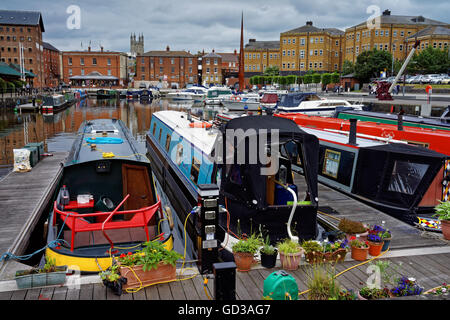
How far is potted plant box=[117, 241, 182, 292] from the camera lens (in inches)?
222

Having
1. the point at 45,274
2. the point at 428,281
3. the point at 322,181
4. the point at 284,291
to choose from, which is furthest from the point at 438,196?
the point at 45,274

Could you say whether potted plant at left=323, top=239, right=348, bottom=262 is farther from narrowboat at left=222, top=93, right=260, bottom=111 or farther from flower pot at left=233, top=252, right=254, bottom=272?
narrowboat at left=222, top=93, right=260, bottom=111

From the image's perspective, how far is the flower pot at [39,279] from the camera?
560 centimetres

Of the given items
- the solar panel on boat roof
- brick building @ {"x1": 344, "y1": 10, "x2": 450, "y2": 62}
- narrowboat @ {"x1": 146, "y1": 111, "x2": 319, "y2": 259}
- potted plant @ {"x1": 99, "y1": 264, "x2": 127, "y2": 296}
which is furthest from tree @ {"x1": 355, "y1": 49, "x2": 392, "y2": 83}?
potted plant @ {"x1": 99, "y1": 264, "x2": 127, "y2": 296}

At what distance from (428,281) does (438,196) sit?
4463 mm

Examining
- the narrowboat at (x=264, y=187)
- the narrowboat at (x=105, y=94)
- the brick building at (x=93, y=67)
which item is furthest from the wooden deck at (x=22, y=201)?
the brick building at (x=93, y=67)

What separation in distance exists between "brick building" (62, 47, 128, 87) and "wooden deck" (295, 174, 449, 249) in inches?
3577

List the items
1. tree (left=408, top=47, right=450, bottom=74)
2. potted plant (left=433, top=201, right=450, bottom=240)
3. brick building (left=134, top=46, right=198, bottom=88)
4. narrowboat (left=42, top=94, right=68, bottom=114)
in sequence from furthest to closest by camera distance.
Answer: brick building (left=134, top=46, right=198, bottom=88)
tree (left=408, top=47, right=450, bottom=74)
narrowboat (left=42, top=94, right=68, bottom=114)
potted plant (left=433, top=201, right=450, bottom=240)

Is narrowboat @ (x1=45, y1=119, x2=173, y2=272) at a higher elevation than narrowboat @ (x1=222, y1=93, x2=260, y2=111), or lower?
lower

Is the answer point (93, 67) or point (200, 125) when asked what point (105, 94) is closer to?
point (93, 67)

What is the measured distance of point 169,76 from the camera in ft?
326

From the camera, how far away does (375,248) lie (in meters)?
6.98

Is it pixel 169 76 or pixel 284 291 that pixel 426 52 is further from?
pixel 284 291

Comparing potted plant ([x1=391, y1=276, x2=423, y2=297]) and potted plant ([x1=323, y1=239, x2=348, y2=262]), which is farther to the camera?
potted plant ([x1=323, y1=239, x2=348, y2=262])
